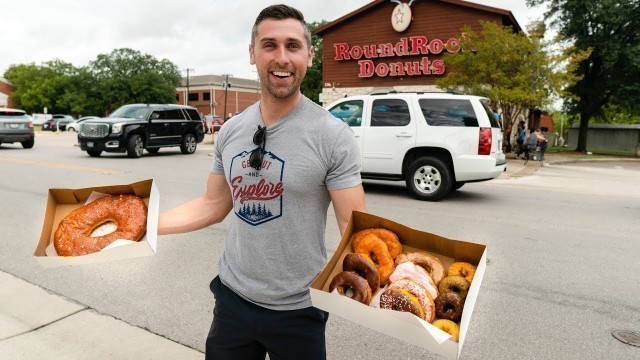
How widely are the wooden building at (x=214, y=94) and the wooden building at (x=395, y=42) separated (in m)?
51.8

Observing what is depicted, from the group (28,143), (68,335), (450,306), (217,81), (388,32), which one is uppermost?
(217,81)

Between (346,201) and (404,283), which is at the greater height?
(346,201)

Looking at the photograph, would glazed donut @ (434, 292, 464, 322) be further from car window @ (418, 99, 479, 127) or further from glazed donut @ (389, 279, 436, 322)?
car window @ (418, 99, 479, 127)

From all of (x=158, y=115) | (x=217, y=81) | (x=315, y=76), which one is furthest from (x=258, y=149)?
(x=217, y=81)

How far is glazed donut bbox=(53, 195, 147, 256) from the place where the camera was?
1.64 metres

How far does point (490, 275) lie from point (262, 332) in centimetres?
358

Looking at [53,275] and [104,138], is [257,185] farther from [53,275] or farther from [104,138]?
[104,138]

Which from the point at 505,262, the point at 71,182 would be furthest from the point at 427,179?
the point at 71,182

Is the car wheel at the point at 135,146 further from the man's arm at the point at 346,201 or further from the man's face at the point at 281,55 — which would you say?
the man's arm at the point at 346,201

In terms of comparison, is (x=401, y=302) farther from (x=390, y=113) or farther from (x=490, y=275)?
(x=390, y=113)

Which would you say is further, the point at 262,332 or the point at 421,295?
the point at 262,332

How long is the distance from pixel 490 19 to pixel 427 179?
19179 millimetres

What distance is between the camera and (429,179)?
904 centimetres

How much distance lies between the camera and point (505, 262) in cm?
509
